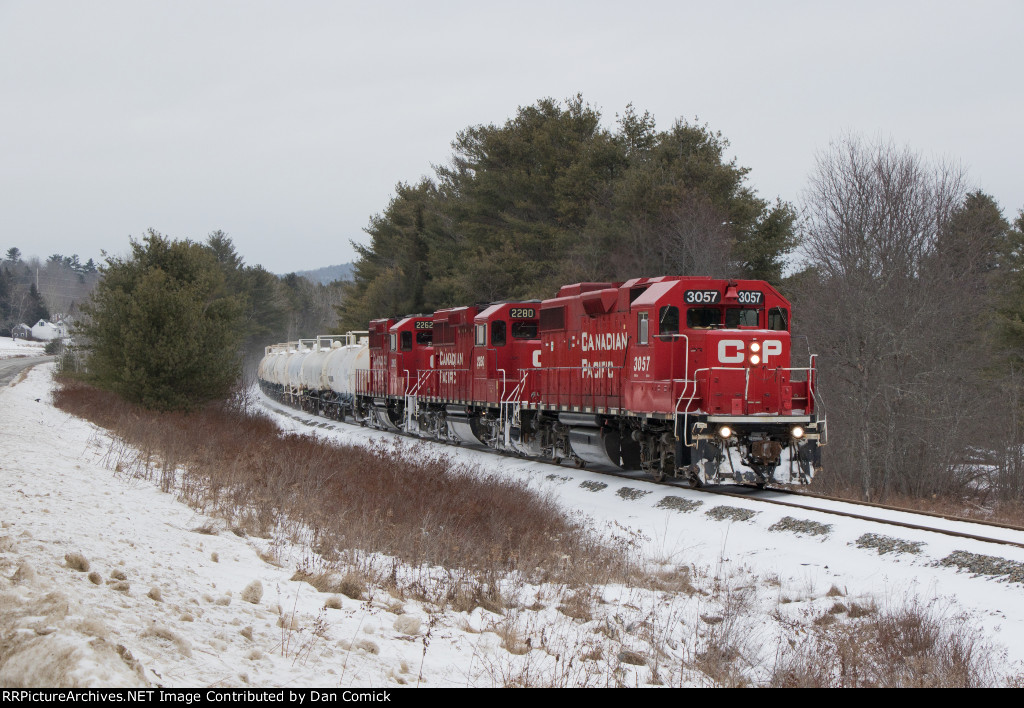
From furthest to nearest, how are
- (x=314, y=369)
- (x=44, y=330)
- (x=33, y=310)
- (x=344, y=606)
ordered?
1. (x=33, y=310)
2. (x=44, y=330)
3. (x=314, y=369)
4. (x=344, y=606)

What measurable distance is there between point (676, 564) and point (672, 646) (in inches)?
163

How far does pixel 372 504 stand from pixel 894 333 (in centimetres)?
1680

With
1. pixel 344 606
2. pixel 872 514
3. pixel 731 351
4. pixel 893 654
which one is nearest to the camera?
pixel 344 606

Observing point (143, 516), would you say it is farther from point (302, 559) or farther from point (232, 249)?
point (232, 249)

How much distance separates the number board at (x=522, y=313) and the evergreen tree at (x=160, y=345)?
28.9 ft

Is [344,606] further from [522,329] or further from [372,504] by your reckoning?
[522,329]

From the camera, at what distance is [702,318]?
16891 mm

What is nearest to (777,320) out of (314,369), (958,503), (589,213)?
(958,503)

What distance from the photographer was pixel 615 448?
19.6 m

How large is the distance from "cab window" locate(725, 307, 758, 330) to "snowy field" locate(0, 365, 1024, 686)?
466cm

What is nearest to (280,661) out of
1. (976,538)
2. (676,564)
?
(676,564)

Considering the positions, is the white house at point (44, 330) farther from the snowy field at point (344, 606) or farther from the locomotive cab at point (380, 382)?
the snowy field at point (344, 606)

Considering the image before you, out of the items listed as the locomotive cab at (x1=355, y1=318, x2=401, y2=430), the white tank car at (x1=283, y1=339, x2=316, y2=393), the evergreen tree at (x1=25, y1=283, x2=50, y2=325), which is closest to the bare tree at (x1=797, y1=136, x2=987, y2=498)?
the locomotive cab at (x1=355, y1=318, x2=401, y2=430)

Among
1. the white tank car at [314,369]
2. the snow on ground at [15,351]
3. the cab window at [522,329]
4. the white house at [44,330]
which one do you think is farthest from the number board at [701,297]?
the white house at [44,330]
